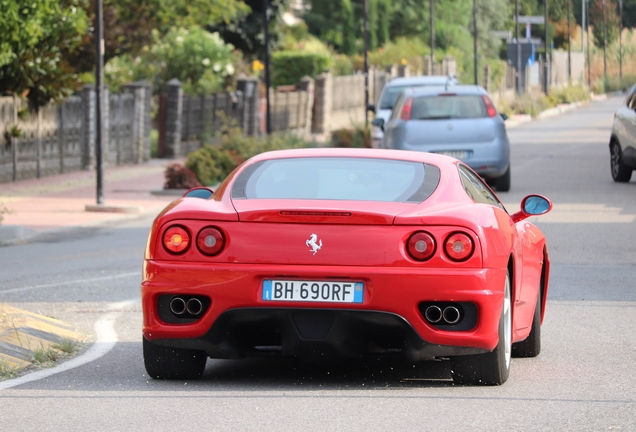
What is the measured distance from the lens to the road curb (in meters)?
7.86

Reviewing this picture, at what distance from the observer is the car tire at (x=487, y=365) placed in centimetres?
690

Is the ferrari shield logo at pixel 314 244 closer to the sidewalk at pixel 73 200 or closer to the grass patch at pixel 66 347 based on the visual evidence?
the grass patch at pixel 66 347

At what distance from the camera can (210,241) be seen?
22.2 feet

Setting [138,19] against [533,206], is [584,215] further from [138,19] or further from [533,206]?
[138,19]

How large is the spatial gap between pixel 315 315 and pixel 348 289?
215 mm

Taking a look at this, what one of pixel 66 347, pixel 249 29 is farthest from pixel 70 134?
pixel 249 29

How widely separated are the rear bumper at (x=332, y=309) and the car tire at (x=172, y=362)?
24cm

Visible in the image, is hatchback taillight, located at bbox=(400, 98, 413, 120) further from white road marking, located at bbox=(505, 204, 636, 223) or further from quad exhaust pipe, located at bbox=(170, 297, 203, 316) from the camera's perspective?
quad exhaust pipe, located at bbox=(170, 297, 203, 316)

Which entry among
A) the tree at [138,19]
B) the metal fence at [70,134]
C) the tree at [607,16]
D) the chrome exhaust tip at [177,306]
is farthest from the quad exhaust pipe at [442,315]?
the tree at [607,16]

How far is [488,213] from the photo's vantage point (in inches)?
274

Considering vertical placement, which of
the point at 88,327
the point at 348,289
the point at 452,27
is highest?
the point at 452,27

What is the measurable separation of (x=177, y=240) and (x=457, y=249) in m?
1.39

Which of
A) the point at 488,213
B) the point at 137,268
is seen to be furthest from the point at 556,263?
the point at 488,213

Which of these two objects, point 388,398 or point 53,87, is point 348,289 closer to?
point 388,398
